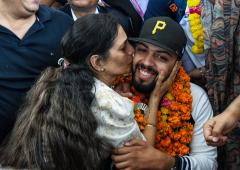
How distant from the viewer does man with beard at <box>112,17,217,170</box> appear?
291 centimetres

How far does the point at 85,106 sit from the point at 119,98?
7.2 inches

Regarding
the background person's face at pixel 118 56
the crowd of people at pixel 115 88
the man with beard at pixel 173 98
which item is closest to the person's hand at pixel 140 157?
the crowd of people at pixel 115 88

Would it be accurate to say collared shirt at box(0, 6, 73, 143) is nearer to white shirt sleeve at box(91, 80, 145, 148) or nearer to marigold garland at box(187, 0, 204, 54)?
white shirt sleeve at box(91, 80, 145, 148)

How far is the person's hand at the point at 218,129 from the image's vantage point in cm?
247

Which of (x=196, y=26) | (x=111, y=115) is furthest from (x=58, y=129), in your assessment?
(x=196, y=26)

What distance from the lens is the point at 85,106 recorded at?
2.22 metres

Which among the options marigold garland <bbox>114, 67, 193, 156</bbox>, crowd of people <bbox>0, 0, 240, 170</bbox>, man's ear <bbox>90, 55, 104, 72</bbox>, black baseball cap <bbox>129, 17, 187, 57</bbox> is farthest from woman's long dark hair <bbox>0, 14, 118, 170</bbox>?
black baseball cap <bbox>129, 17, 187, 57</bbox>

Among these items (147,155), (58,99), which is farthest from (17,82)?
(147,155)

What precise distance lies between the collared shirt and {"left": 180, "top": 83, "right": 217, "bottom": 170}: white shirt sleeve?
0.99 m

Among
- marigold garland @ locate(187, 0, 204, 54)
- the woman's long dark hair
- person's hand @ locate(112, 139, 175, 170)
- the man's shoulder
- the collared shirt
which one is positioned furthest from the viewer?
marigold garland @ locate(187, 0, 204, 54)

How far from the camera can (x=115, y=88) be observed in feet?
9.86

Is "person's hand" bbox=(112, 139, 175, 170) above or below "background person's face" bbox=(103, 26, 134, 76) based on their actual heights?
below

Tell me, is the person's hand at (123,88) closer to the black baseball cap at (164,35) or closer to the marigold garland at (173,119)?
the marigold garland at (173,119)

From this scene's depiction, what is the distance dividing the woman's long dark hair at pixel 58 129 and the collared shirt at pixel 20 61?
0.36 metres
